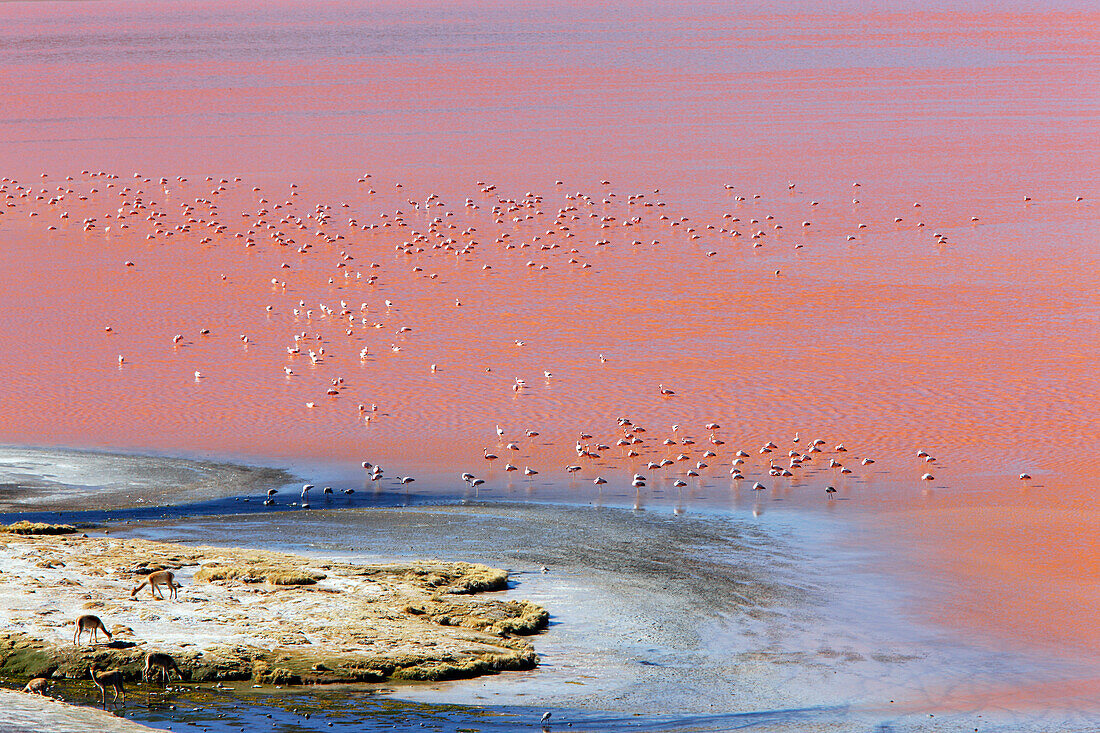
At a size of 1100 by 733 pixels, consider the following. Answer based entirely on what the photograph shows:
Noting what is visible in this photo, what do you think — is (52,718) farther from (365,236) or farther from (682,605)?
(365,236)

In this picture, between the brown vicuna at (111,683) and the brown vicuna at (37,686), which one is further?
the brown vicuna at (37,686)

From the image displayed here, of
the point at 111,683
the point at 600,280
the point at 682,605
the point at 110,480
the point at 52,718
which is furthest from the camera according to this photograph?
the point at 600,280

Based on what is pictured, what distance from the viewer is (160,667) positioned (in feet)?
55.0

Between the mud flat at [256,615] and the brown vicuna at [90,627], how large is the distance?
11cm

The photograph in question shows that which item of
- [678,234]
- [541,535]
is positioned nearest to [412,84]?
[678,234]

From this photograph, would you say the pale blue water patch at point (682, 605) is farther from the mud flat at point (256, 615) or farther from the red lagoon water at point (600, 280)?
the red lagoon water at point (600, 280)

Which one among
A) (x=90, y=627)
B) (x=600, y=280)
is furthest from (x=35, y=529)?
(x=600, y=280)

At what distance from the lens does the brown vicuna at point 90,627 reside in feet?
55.6

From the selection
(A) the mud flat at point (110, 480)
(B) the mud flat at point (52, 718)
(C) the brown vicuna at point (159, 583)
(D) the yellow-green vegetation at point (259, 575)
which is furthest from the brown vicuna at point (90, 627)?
(A) the mud flat at point (110, 480)

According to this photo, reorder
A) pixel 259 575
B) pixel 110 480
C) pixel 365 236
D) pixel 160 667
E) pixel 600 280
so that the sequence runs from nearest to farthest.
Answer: pixel 160 667, pixel 259 575, pixel 110 480, pixel 600 280, pixel 365 236

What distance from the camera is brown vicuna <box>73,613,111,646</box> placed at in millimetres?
16938

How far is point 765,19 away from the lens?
405ft

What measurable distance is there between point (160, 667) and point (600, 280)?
29.3 metres

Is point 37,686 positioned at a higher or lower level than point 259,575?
lower
